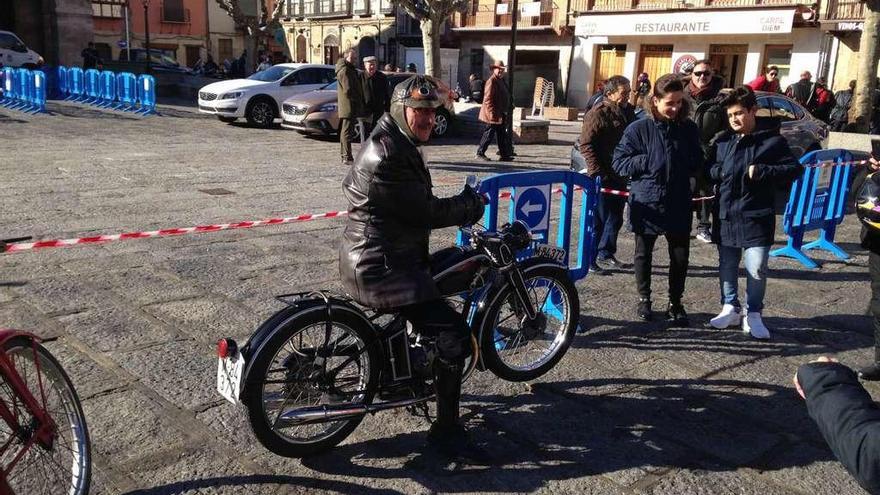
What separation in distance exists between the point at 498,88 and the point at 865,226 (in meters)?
9.31

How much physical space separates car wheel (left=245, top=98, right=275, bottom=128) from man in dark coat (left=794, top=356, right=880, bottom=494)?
1770cm

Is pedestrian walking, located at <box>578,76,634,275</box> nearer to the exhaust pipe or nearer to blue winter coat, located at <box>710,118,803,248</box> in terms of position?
blue winter coat, located at <box>710,118,803,248</box>

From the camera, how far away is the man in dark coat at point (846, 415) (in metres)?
1.90

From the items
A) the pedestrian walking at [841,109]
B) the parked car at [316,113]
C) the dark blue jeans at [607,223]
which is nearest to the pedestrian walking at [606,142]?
the dark blue jeans at [607,223]

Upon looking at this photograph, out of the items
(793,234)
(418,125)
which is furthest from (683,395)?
(793,234)

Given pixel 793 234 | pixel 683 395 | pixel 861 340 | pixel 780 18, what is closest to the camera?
pixel 683 395

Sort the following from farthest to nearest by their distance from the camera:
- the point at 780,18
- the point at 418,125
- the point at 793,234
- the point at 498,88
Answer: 1. the point at 780,18
2. the point at 498,88
3. the point at 793,234
4. the point at 418,125

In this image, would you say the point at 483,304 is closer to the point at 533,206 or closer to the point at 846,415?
the point at 533,206

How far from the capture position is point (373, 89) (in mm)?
12312

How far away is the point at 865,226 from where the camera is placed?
4.64 metres

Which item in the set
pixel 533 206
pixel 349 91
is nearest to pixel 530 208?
pixel 533 206

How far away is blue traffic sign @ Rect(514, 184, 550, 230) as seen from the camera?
5.18m

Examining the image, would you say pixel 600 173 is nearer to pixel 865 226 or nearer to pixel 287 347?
pixel 865 226

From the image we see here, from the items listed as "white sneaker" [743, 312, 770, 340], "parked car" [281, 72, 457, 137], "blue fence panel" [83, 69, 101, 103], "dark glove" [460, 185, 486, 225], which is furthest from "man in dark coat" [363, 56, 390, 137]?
"blue fence panel" [83, 69, 101, 103]
